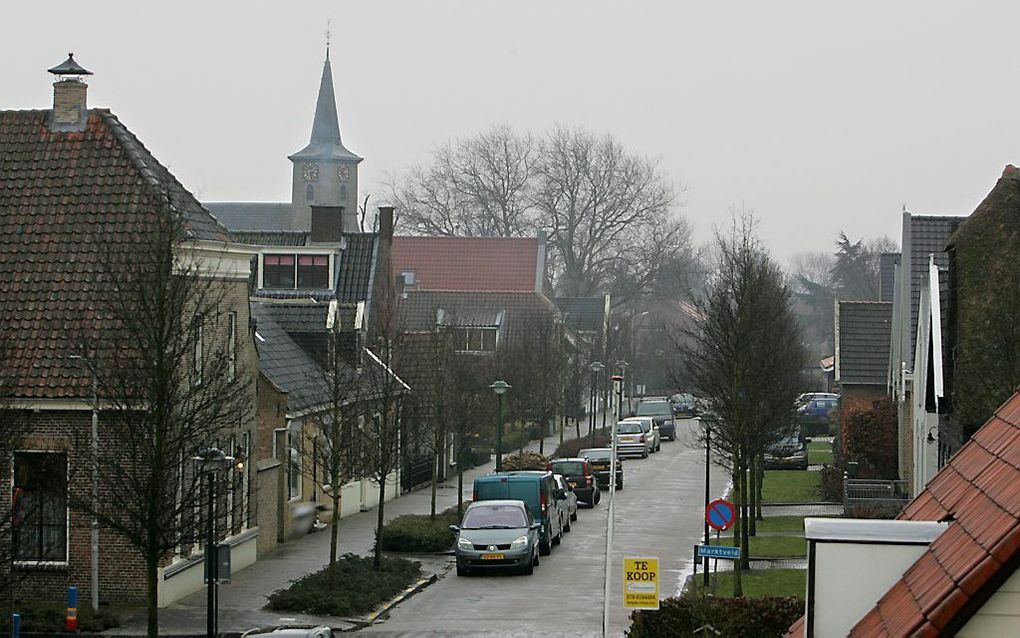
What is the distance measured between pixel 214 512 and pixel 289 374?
14.7 metres

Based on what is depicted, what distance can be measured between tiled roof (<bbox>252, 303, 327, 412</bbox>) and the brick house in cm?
561

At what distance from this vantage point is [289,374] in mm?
34594

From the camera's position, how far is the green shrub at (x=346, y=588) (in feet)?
79.4

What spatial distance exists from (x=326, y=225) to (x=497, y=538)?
24.0 m

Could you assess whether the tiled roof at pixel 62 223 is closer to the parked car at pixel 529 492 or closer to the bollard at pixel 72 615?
the bollard at pixel 72 615

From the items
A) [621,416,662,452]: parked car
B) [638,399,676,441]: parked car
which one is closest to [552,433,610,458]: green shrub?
[621,416,662,452]: parked car

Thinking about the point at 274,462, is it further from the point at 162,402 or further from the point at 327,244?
the point at 327,244

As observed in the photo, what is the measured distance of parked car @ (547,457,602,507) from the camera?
141ft

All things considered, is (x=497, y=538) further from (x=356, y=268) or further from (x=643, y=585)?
(x=356, y=268)

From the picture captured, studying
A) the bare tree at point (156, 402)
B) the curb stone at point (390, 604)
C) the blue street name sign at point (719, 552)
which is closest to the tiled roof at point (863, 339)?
the curb stone at point (390, 604)

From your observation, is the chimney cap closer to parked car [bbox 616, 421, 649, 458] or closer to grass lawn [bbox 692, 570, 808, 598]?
Answer: grass lawn [bbox 692, 570, 808, 598]

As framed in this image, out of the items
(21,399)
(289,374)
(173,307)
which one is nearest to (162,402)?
(173,307)

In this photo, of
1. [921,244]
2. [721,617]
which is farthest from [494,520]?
[921,244]

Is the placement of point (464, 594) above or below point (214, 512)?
below
